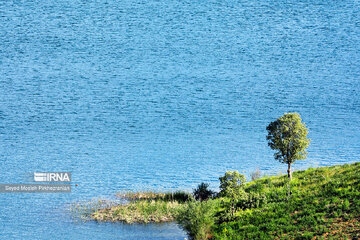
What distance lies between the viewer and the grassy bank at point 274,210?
125 feet

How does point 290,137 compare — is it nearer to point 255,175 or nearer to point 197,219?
point 255,175

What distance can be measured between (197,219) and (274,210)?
6483mm

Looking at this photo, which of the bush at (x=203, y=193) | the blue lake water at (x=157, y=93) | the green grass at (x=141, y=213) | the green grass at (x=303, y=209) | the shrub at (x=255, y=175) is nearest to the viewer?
the green grass at (x=303, y=209)

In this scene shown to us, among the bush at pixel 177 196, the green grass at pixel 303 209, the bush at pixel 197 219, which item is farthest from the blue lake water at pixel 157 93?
the green grass at pixel 303 209

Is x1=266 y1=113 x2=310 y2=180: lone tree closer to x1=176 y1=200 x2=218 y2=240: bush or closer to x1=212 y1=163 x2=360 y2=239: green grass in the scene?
x1=212 y1=163 x2=360 y2=239: green grass

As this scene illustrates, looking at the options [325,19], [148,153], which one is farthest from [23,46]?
[325,19]

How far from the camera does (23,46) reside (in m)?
98.6

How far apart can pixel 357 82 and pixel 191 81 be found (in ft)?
85.3

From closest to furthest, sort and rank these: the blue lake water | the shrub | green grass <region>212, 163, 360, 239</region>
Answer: green grass <region>212, 163, 360, 239</region> → the shrub → the blue lake water

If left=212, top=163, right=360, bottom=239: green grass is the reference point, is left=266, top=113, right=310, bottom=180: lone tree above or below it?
above

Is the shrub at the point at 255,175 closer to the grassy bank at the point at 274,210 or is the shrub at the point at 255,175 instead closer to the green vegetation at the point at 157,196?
the grassy bank at the point at 274,210

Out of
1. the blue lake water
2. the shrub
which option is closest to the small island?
the blue lake water

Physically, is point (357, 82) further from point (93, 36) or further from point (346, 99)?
point (93, 36)

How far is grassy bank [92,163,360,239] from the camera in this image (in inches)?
1496
